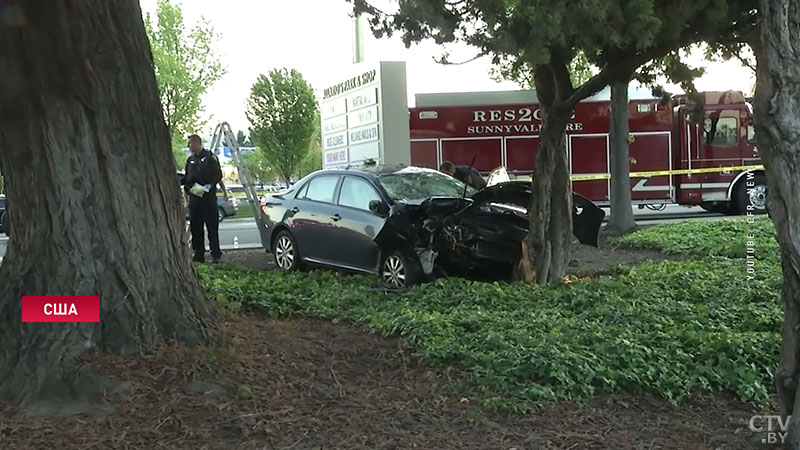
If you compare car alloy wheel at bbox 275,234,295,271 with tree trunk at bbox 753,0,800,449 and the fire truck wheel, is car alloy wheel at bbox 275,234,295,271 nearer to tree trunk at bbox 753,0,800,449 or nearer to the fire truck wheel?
tree trunk at bbox 753,0,800,449

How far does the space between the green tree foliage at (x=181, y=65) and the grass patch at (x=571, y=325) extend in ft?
93.9

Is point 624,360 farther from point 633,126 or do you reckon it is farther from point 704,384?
point 633,126

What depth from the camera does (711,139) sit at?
62.0 ft

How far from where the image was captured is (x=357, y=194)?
9.53m

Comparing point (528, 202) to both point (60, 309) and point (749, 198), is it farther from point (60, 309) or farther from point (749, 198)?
point (749, 198)

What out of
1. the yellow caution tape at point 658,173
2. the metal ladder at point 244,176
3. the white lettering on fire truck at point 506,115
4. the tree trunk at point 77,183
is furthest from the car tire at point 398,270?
the yellow caution tape at point 658,173

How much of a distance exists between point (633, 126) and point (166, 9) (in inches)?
982

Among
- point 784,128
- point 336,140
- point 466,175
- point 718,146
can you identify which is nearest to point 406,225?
point 466,175

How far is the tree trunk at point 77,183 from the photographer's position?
440 cm

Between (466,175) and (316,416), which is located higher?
(466,175)

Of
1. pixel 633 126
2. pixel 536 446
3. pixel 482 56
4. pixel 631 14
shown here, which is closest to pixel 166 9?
pixel 633 126

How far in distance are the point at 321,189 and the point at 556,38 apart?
14.9ft

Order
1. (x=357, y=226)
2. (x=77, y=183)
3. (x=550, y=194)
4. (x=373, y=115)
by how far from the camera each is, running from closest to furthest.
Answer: (x=77, y=183) → (x=550, y=194) → (x=357, y=226) → (x=373, y=115)

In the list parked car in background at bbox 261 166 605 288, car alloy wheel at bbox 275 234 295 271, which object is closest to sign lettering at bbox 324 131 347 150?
parked car in background at bbox 261 166 605 288
